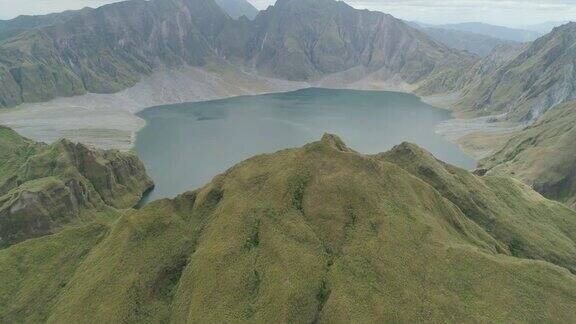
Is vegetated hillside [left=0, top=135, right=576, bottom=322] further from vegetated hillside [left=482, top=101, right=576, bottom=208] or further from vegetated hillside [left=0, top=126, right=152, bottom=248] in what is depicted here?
vegetated hillside [left=482, top=101, right=576, bottom=208]

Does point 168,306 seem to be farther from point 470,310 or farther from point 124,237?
point 470,310

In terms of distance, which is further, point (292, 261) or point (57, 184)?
point (57, 184)

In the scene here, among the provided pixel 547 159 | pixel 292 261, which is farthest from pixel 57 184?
pixel 547 159

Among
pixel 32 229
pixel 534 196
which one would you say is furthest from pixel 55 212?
pixel 534 196

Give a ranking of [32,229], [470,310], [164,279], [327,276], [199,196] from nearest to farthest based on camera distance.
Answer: [470,310]
[327,276]
[164,279]
[199,196]
[32,229]

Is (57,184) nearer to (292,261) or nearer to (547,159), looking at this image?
(292,261)

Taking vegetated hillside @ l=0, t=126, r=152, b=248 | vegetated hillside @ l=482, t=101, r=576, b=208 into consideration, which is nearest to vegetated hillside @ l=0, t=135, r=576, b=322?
vegetated hillside @ l=0, t=126, r=152, b=248
